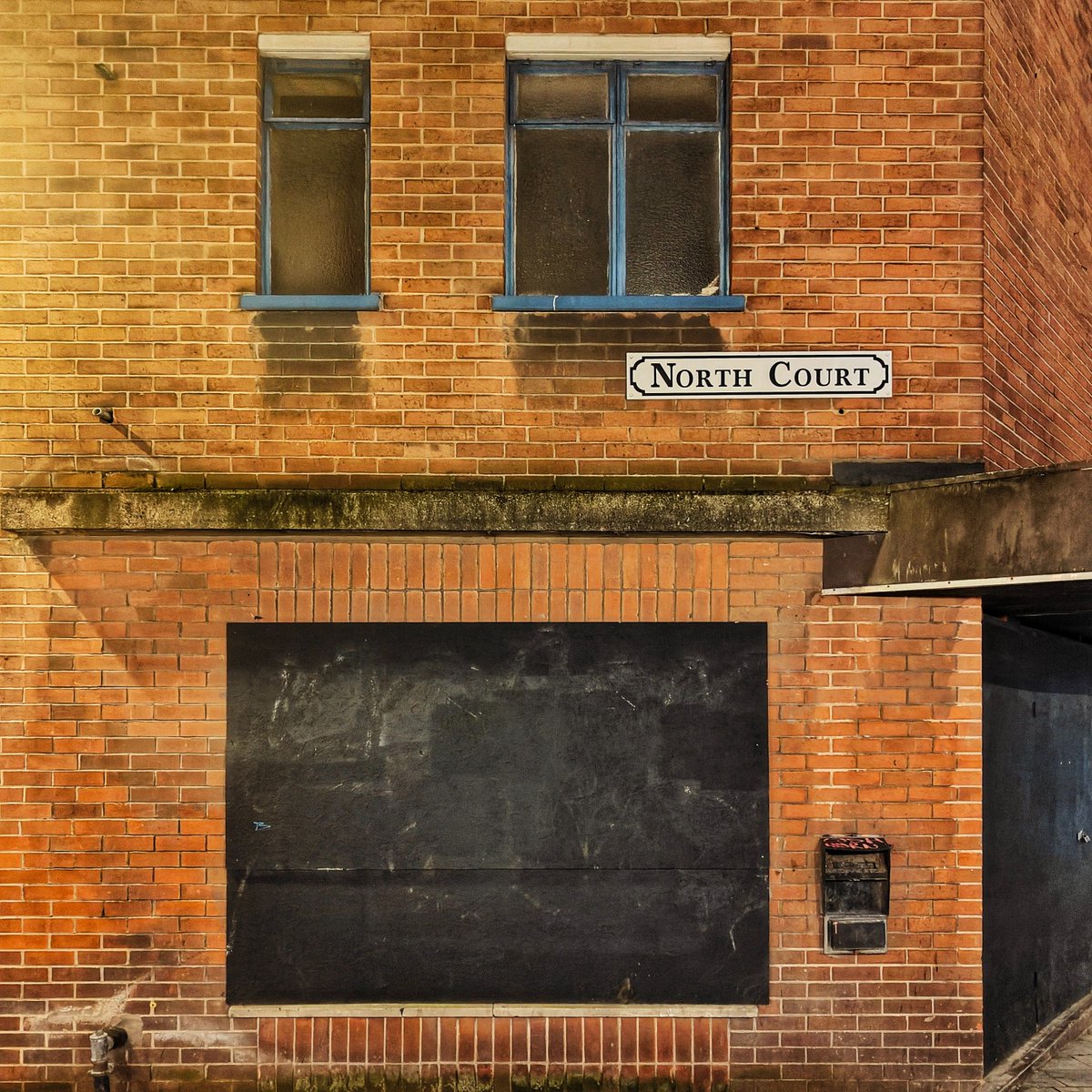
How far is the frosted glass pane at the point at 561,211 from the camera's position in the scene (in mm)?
5410

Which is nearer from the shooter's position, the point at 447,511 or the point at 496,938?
the point at 447,511

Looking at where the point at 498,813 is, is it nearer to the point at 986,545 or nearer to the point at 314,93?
the point at 986,545

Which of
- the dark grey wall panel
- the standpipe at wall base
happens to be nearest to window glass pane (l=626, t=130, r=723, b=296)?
the dark grey wall panel

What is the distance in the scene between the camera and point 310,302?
5.13 m

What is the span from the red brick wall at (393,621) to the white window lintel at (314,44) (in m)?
2.93

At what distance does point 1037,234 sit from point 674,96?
266cm

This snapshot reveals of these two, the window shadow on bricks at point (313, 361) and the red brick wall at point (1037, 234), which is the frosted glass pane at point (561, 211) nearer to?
the window shadow on bricks at point (313, 361)

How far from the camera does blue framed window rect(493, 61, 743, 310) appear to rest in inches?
212

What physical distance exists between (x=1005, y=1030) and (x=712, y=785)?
2.69 metres

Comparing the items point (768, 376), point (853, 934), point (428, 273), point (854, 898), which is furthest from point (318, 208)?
point (853, 934)

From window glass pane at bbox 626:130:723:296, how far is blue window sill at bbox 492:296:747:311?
0.32 metres

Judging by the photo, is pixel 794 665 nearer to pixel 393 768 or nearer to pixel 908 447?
pixel 908 447

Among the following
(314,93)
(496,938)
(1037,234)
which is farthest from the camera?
(1037,234)

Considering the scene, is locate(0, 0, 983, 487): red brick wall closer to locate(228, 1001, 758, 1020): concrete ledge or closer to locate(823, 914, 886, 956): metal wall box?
locate(823, 914, 886, 956): metal wall box
